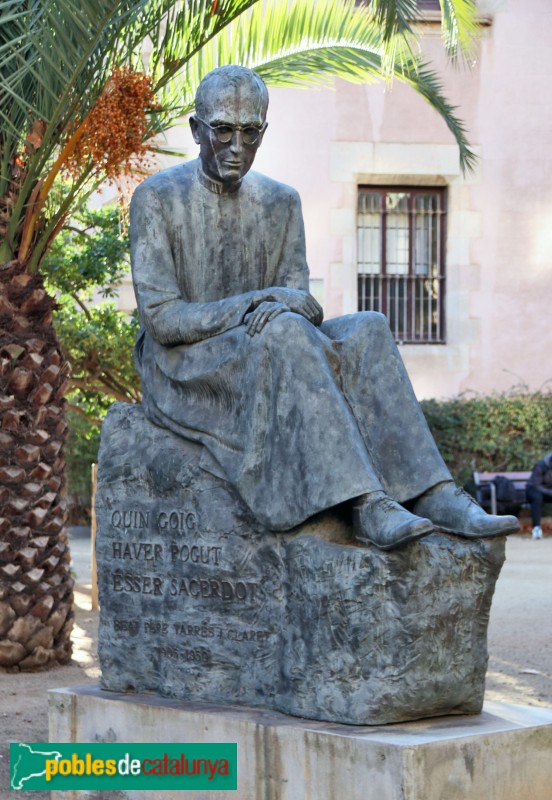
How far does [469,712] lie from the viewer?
14.6ft

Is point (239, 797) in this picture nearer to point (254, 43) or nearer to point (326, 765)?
point (326, 765)

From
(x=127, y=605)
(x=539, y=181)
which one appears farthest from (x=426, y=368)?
(x=127, y=605)

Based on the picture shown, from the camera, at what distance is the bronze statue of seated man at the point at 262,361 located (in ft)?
14.6

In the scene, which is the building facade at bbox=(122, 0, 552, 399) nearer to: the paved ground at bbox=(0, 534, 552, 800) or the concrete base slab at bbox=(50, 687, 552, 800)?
the paved ground at bbox=(0, 534, 552, 800)

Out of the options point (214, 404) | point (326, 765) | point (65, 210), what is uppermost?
point (65, 210)

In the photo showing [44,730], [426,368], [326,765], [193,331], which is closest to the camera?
[326,765]

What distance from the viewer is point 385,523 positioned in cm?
424

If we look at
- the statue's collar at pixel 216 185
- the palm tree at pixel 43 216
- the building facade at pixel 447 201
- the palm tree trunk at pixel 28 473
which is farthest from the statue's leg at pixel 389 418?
the building facade at pixel 447 201

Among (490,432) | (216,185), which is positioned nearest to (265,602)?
(216,185)

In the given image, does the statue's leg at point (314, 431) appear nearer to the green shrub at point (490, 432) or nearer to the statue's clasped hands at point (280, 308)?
the statue's clasped hands at point (280, 308)

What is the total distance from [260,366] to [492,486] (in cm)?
1160

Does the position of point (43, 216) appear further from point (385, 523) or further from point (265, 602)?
point (385, 523)

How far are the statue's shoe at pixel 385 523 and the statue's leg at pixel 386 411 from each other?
0.99 ft

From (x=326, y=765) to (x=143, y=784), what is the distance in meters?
0.79
